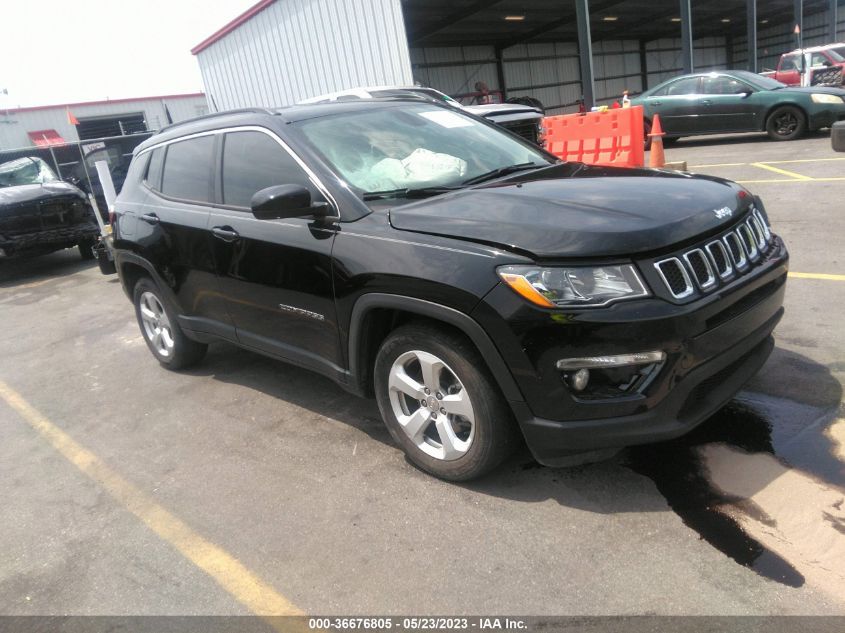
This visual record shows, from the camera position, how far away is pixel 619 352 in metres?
2.47

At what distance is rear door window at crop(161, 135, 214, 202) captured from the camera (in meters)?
4.21

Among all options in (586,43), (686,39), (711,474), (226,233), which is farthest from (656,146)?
(686,39)

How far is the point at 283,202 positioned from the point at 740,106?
42.7ft

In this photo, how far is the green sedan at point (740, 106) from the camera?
1260cm

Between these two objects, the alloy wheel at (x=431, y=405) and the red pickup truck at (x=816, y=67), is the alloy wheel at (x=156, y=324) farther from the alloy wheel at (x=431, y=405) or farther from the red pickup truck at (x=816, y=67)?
the red pickup truck at (x=816, y=67)

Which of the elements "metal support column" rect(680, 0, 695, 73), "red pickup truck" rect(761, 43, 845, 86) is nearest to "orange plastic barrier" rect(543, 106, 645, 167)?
"metal support column" rect(680, 0, 695, 73)

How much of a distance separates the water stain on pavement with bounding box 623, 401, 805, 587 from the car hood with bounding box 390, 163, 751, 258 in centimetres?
104

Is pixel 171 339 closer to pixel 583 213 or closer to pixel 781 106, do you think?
pixel 583 213

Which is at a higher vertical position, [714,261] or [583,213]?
[583,213]

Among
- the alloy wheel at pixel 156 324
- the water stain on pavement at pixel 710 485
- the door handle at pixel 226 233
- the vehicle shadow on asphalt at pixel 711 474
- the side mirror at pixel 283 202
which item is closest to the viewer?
the water stain on pavement at pixel 710 485

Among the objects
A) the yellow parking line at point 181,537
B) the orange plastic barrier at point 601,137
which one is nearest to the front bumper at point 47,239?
the yellow parking line at point 181,537

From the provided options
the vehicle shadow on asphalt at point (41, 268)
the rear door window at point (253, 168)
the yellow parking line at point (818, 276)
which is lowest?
the yellow parking line at point (818, 276)

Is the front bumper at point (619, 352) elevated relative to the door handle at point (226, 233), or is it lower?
lower

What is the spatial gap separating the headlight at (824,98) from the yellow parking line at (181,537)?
13559 millimetres
